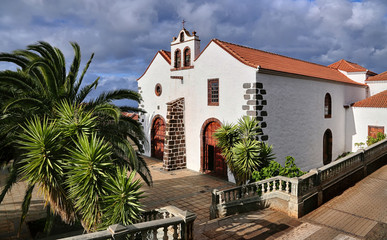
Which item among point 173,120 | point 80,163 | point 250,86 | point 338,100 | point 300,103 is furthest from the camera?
point 338,100

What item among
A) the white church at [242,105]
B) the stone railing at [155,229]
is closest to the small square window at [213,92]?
the white church at [242,105]

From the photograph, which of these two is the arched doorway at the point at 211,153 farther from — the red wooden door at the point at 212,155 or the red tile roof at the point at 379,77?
the red tile roof at the point at 379,77

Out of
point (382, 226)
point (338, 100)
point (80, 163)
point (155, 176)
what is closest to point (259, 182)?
point (382, 226)

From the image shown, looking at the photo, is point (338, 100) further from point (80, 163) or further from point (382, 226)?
point (80, 163)

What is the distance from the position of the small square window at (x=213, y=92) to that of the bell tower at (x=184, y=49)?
2.16m

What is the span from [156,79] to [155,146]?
17.8ft

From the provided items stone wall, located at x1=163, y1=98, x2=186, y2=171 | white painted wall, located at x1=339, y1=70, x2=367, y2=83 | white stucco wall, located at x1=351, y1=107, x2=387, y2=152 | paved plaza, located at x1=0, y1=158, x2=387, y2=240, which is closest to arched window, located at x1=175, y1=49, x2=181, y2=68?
stone wall, located at x1=163, y1=98, x2=186, y2=171

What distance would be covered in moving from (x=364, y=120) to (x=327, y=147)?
15.0 feet

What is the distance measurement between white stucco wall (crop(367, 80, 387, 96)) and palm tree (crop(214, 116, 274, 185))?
17801 millimetres

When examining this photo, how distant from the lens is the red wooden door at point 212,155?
1595 cm

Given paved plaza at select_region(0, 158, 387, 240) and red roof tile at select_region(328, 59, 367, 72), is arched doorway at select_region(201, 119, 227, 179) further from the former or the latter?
red roof tile at select_region(328, 59, 367, 72)

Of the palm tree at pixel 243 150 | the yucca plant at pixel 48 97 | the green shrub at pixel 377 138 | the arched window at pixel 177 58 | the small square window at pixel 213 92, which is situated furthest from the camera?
the green shrub at pixel 377 138

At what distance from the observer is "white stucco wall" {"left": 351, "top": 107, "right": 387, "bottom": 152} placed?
20.6m

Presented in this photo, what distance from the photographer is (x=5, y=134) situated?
774 centimetres
